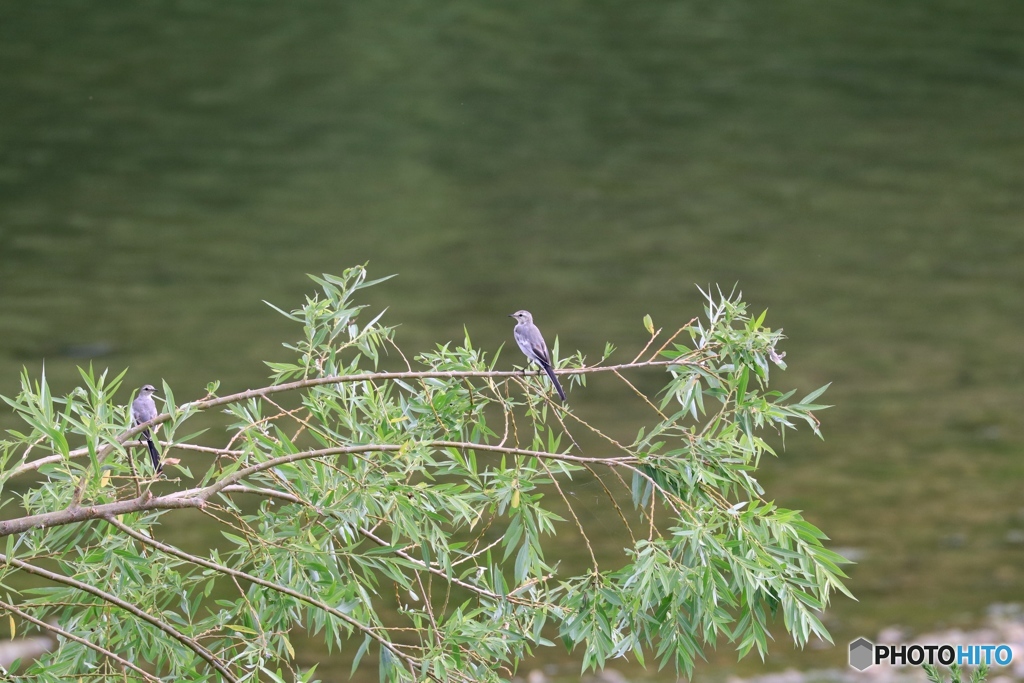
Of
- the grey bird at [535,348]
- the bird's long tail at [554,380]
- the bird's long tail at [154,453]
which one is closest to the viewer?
the bird's long tail at [154,453]

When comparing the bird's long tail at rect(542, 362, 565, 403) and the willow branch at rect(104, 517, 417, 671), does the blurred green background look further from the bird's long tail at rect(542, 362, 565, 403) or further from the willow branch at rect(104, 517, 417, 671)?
the willow branch at rect(104, 517, 417, 671)

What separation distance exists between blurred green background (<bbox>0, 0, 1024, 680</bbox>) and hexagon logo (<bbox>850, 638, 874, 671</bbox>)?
33cm

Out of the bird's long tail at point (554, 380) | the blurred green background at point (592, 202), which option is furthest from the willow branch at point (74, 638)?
the blurred green background at point (592, 202)

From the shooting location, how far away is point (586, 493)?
50.8ft

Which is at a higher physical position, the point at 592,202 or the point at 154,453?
the point at 592,202

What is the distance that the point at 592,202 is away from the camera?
27.3 m

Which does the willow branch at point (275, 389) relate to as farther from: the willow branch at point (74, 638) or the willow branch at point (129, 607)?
the willow branch at point (74, 638)

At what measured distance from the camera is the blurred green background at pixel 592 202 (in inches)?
667

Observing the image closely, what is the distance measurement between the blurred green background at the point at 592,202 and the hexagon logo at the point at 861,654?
1.09ft

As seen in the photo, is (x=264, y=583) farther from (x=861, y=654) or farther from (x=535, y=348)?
(x=861, y=654)

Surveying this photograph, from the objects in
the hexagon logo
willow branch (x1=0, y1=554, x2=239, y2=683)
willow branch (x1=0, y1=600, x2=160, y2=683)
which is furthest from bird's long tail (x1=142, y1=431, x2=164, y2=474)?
the hexagon logo

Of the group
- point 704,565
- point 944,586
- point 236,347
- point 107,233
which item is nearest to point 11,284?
point 107,233

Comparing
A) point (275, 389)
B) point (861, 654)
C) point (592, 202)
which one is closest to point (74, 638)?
point (275, 389)

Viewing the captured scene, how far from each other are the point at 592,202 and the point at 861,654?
16.6 metres
